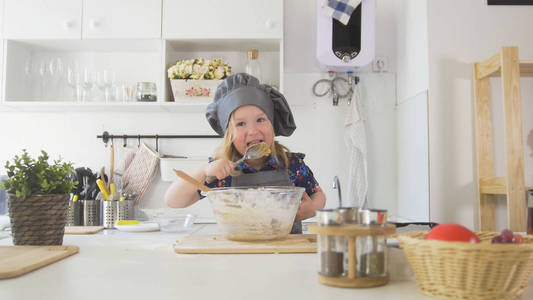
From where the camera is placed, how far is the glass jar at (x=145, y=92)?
2.24 m

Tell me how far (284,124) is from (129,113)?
1.19 metres

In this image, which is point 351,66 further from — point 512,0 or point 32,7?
point 32,7

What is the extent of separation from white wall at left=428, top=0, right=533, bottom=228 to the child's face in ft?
2.92

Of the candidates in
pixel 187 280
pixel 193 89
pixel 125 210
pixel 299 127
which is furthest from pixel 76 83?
pixel 187 280

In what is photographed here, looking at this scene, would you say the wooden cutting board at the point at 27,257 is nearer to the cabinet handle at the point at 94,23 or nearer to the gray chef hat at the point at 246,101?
the gray chef hat at the point at 246,101

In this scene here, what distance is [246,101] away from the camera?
1.39 meters

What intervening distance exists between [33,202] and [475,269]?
0.86 meters

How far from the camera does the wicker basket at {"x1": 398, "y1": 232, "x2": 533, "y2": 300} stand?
517 millimetres

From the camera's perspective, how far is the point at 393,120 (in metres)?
2.43

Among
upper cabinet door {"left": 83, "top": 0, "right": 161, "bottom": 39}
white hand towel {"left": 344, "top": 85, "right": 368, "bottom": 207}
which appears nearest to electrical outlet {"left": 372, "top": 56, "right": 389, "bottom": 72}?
white hand towel {"left": 344, "top": 85, "right": 368, "bottom": 207}

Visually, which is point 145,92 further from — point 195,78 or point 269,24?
point 269,24

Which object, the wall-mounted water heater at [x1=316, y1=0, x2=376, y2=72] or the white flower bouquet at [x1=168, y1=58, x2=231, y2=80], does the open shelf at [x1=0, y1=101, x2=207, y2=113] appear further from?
the wall-mounted water heater at [x1=316, y1=0, x2=376, y2=72]

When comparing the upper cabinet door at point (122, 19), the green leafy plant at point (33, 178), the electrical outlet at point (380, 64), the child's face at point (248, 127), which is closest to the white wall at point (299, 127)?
the electrical outlet at point (380, 64)

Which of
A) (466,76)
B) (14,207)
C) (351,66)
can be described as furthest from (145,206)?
(466,76)
